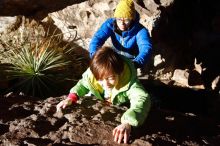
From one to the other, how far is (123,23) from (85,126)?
206cm

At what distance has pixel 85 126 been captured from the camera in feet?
12.1

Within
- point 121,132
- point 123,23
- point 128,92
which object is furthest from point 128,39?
point 121,132

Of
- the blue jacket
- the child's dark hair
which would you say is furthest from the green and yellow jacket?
the blue jacket

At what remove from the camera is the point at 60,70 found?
707 cm

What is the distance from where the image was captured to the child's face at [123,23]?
5.39 meters

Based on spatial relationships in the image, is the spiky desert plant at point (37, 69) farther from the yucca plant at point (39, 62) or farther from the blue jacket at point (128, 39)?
the blue jacket at point (128, 39)

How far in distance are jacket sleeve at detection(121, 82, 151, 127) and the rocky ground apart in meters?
0.14

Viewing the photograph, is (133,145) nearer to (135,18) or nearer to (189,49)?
(135,18)

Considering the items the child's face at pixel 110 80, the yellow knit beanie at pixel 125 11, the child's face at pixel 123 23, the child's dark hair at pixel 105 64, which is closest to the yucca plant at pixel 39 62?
the child's face at pixel 123 23

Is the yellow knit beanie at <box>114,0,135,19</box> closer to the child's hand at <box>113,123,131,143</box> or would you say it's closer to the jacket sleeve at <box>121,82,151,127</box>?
the jacket sleeve at <box>121,82,151,127</box>

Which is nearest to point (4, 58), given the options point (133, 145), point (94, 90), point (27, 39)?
point (27, 39)

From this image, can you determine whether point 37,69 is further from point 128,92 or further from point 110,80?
point 110,80

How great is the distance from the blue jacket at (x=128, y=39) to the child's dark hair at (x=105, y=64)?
165 centimetres

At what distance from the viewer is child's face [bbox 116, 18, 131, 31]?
5.39 metres
